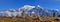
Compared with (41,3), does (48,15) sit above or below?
below

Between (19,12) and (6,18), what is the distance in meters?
0.37

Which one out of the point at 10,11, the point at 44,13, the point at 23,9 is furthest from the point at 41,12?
the point at 10,11

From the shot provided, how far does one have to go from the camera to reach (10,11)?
4617 mm

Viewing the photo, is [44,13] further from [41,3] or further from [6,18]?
[6,18]

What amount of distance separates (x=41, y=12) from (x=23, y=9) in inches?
17.0

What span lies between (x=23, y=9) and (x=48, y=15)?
2.00 feet

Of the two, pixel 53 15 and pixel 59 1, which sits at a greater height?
pixel 59 1

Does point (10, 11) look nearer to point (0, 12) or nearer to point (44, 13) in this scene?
point (0, 12)

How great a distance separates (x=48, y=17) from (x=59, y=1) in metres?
0.47

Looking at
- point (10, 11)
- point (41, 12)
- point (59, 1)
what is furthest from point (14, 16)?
point (59, 1)

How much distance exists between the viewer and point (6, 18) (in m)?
4.49

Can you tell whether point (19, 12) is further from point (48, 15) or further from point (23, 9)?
point (48, 15)

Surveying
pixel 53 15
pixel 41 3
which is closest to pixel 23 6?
pixel 41 3

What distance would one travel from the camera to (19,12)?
184 inches
